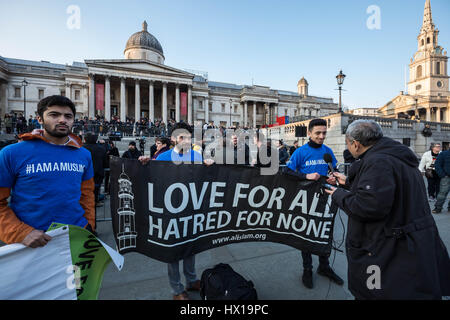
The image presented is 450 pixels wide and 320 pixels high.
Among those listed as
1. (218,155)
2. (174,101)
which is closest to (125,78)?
(174,101)

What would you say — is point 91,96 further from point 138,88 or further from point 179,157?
point 179,157

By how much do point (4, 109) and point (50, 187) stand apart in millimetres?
49297

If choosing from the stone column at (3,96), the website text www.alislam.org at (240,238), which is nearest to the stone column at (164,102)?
the stone column at (3,96)

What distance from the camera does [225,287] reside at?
7.61 ft

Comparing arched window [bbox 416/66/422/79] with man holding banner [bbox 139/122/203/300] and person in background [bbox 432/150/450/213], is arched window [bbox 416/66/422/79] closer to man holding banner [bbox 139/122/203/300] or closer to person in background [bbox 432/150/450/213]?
person in background [bbox 432/150/450/213]

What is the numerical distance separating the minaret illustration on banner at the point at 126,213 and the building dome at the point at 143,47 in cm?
5108

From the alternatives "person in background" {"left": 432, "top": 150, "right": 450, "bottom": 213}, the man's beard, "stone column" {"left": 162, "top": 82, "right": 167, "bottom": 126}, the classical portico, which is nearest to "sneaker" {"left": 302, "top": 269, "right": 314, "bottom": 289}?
the man's beard

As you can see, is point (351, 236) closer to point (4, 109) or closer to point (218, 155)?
point (218, 155)

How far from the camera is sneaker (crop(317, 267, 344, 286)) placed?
2939 mm

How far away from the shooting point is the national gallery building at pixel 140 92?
36.8 metres

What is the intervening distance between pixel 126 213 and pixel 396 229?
8.65 ft

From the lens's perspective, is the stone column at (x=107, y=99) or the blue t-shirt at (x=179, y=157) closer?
the blue t-shirt at (x=179, y=157)

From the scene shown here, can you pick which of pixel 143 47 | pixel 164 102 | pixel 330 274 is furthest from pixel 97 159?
pixel 143 47

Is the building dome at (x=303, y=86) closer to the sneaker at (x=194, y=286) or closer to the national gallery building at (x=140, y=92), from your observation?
the national gallery building at (x=140, y=92)
